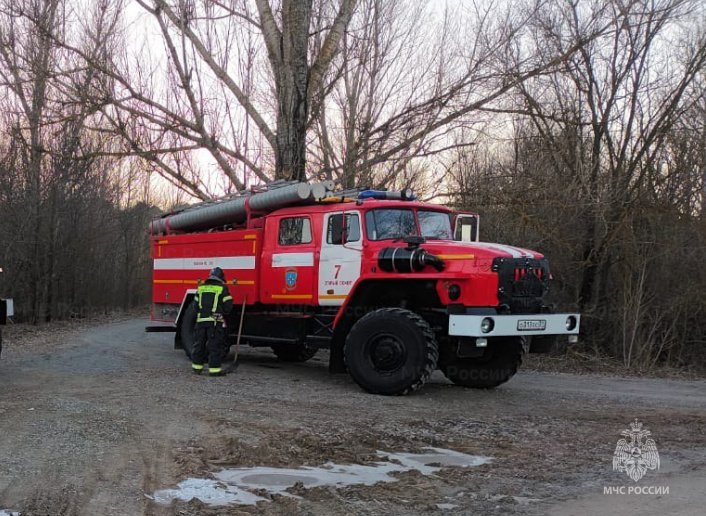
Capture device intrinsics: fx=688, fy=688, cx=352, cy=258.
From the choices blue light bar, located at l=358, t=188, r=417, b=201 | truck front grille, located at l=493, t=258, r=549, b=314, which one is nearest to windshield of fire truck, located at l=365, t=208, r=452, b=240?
blue light bar, located at l=358, t=188, r=417, b=201

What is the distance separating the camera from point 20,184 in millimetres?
22281

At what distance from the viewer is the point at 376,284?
31.1 feet

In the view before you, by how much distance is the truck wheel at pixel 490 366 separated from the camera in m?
9.86

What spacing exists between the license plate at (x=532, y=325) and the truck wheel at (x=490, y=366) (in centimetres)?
107

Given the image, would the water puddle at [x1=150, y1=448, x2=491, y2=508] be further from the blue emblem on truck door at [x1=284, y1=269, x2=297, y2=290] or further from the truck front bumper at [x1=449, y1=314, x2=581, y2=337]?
the blue emblem on truck door at [x1=284, y1=269, x2=297, y2=290]

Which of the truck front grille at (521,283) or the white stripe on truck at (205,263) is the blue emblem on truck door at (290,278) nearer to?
the white stripe on truck at (205,263)

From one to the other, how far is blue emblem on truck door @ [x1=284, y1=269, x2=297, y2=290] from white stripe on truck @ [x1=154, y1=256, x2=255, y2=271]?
0.81m

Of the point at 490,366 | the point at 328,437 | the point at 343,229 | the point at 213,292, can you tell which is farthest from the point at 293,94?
the point at 328,437

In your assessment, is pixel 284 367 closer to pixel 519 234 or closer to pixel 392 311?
pixel 392 311

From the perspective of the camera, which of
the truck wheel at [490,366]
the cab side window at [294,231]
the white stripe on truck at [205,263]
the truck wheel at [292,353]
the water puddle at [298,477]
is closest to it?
the water puddle at [298,477]

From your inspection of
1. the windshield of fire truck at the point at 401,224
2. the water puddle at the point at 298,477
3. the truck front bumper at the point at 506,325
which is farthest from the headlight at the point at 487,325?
the water puddle at the point at 298,477

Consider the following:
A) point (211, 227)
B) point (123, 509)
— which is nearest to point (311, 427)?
point (123, 509)

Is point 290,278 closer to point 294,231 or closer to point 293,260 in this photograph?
point 293,260

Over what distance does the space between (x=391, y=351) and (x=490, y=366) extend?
1.93m
